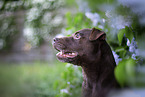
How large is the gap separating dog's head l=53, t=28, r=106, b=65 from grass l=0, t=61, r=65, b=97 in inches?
52.7

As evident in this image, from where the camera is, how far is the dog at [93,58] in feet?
5.26

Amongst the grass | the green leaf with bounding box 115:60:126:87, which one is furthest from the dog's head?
the grass

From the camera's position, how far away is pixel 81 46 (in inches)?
67.6

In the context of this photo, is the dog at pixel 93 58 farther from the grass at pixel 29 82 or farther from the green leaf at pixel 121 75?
the grass at pixel 29 82

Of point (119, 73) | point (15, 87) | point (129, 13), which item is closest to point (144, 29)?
point (129, 13)

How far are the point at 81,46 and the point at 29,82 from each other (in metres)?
3.07

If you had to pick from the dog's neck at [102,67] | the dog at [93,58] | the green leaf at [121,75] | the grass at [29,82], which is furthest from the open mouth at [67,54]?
the grass at [29,82]

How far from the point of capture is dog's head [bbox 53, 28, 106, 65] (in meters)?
1.66

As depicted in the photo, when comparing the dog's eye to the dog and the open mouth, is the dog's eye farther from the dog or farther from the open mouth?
the open mouth

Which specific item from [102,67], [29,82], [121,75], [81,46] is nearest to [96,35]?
[81,46]

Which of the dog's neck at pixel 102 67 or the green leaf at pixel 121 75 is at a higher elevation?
the green leaf at pixel 121 75

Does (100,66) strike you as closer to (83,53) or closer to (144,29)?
Result: (83,53)

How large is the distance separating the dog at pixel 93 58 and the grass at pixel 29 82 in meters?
1.33

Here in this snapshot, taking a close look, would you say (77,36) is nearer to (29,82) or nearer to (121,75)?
(121,75)
